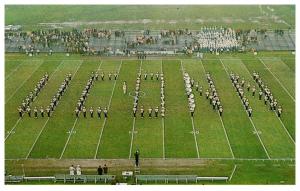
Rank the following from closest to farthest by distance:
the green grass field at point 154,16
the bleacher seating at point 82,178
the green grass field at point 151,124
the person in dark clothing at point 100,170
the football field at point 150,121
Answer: the bleacher seating at point 82,178, the person in dark clothing at point 100,170, the green grass field at point 151,124, the football field at point 150,121, the green grass field at point 154,16

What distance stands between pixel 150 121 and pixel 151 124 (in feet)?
1.83

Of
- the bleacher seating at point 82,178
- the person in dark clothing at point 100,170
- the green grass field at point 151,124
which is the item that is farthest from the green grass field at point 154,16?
the bleacher seating at point 82,178

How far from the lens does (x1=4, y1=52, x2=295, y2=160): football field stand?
30844 mm

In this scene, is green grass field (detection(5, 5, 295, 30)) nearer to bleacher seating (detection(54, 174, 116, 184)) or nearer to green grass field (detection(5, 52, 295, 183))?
green grass field (detection(5, 52, 295, 183))

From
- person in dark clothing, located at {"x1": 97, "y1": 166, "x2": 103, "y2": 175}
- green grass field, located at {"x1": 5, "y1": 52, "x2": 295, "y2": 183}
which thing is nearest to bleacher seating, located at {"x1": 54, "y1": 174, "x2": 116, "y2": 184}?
person in dark clothing, located at {"x1": 97, "y1": 166, "x2": 103, "y2": 175}

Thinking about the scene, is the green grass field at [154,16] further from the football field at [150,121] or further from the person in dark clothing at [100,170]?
the person in dark clothing at [100,170]

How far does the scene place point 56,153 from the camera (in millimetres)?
30547

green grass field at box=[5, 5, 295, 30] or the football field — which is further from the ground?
green grass field at box=[5, 5, 295, 30]

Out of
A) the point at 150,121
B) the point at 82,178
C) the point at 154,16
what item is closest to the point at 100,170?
the point at 82,178

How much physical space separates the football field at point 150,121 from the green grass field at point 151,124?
0.05 metres

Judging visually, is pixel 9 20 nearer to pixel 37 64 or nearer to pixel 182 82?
pixel 37 64

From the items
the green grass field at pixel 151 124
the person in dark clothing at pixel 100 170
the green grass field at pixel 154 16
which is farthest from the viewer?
the green grass field at pixel 154 16

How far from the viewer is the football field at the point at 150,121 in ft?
101

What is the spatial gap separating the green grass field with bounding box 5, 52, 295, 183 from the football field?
0.17 ft
